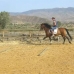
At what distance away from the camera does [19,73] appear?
9008 mm

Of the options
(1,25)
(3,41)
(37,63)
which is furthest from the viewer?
(1,25)

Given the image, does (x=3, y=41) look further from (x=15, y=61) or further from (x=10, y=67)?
(x=10, y=67)

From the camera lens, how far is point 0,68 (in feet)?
32.3

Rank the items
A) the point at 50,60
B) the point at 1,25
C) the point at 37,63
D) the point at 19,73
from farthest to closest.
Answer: the point at 1,25, the point at 50,60, the point at 37,63, the point at 19,73

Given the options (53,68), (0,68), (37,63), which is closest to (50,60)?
(37,63)

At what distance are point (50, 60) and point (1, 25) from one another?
36.2 metres

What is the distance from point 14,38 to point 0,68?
12.8m

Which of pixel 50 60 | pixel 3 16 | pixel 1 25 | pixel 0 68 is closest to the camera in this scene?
pixel 0 68

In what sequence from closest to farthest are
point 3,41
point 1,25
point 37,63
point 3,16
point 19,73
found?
1. point 19,73
2. point 37,63
3. point 3,41
4. point 1,25
5. point 3,16

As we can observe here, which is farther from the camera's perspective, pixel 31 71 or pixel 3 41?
pixel 3 41

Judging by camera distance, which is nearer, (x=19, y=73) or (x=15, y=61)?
(x=19, y=73)

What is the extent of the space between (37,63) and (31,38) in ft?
36.4

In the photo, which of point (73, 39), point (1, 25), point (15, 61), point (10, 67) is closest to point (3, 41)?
point (73, 39)

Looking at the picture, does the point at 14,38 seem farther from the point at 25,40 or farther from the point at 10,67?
the point at 10,67
